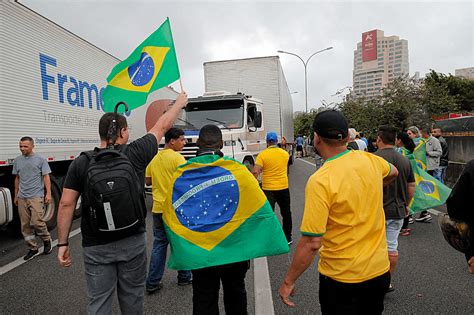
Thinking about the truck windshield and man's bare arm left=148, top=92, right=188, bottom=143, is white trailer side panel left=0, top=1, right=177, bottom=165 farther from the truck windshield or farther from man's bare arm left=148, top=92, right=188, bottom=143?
man's bare arm left=148, top=92, right=188, bottom=143

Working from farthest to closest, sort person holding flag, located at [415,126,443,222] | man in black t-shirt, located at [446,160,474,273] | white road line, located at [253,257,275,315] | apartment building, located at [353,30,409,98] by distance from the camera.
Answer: apartment building, located at [353,30,409,98], person holding flag, located at [415,126,443,222], white road line, located at [253,257,275,315], man in black t-shirt, located at [446,160,474,273]

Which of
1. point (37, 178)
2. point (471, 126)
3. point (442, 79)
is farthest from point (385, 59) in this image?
point (37, 178)

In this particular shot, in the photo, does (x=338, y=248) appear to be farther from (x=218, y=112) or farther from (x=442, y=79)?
(x=442, y=79)

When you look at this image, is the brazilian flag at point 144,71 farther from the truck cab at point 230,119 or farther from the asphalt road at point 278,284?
the truck cab at point 230,119

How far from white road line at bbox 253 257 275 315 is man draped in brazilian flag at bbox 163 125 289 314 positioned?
132cm

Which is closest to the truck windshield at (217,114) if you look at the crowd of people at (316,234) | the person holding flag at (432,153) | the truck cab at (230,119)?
the truck cab at (230,119)

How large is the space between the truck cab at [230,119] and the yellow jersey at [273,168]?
3.54m

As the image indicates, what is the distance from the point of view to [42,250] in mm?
6367

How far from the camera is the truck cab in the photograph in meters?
9.62

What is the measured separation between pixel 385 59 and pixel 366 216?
131469 mm

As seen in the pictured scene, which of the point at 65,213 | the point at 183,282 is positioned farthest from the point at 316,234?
the point at 183,282

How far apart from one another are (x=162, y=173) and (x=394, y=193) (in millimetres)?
2679

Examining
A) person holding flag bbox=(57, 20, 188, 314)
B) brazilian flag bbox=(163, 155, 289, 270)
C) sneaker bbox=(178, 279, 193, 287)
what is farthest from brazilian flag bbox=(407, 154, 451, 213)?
person holding flag bbox=(57, 20, 188, 314)

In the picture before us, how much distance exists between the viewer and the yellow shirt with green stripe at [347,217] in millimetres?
2049
